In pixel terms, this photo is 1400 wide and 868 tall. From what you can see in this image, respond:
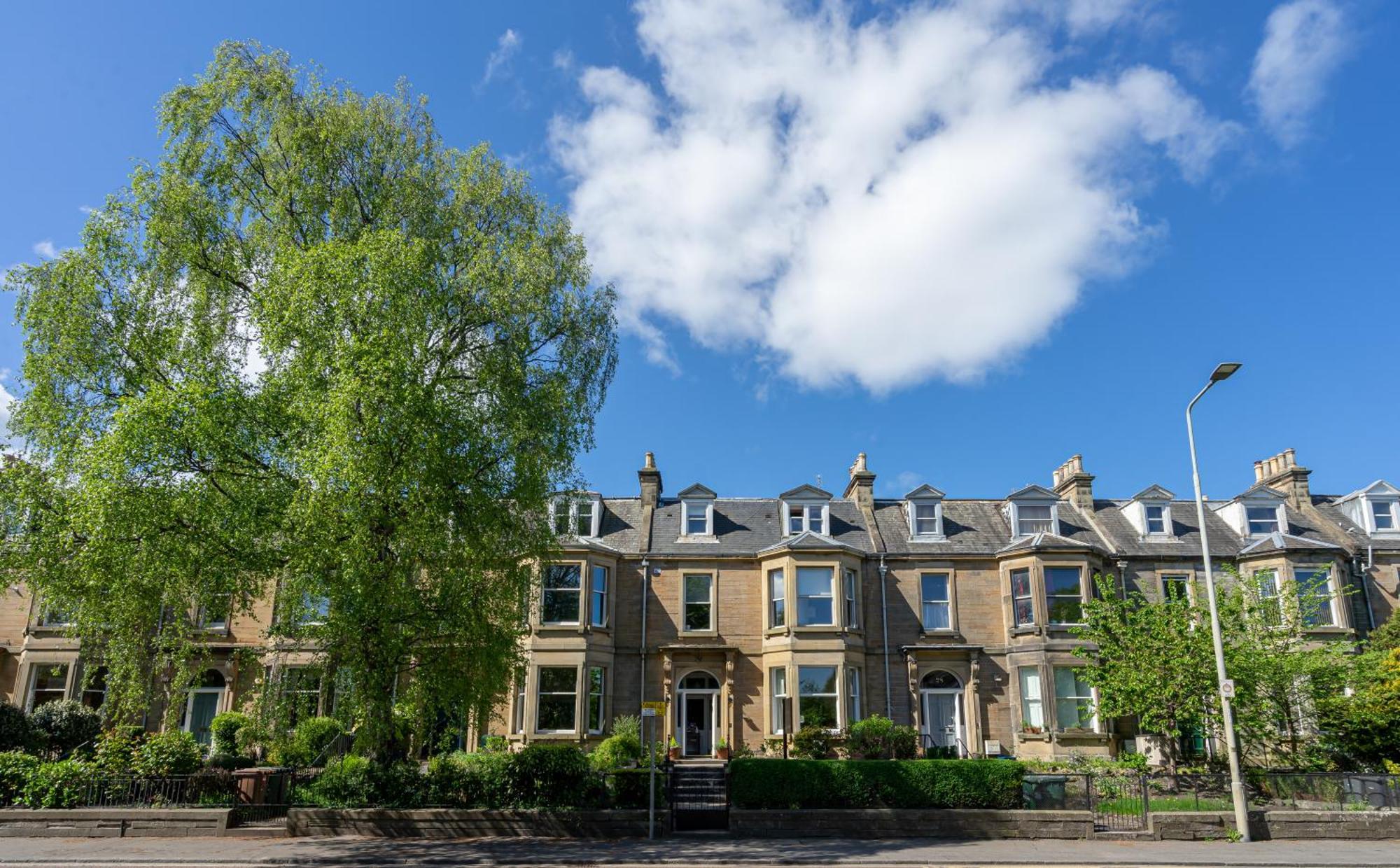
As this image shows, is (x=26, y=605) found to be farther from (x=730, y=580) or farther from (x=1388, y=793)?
(x=1388, y=793)

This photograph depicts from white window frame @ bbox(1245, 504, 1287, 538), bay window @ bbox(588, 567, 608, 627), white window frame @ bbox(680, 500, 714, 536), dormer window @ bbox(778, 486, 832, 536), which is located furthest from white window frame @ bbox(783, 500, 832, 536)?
white window frame @ bbox(1245, 504, 1287, 538)

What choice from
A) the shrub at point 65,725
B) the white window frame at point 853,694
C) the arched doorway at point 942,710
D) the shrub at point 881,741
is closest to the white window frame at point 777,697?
the white window frame at point 853,694

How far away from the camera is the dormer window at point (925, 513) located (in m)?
32.7

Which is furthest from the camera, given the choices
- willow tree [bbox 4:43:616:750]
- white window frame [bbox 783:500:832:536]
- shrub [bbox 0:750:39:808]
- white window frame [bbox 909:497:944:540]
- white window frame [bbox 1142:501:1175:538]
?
white window frame [bbox 1142:501:1175:538]

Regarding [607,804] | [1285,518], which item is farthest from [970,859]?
[1285,518]

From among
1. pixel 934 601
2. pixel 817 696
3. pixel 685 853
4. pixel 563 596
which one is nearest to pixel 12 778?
pixel 685 853

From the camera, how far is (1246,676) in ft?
73.8

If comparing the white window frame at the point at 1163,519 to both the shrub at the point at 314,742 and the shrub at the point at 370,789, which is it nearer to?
the shrub at the point at 370,789

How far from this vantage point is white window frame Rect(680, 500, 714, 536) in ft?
107

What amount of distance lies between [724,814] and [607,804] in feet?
8.43

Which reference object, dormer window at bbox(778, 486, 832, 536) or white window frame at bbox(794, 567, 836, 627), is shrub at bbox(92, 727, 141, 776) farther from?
dormer window at bbox(778, 486, 832, 536)

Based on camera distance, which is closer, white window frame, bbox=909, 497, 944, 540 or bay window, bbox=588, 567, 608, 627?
bay window, bbox=588, 567, 608, 627

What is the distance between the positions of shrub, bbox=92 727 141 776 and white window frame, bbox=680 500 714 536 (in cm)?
1812

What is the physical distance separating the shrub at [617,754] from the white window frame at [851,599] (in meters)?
8.60
